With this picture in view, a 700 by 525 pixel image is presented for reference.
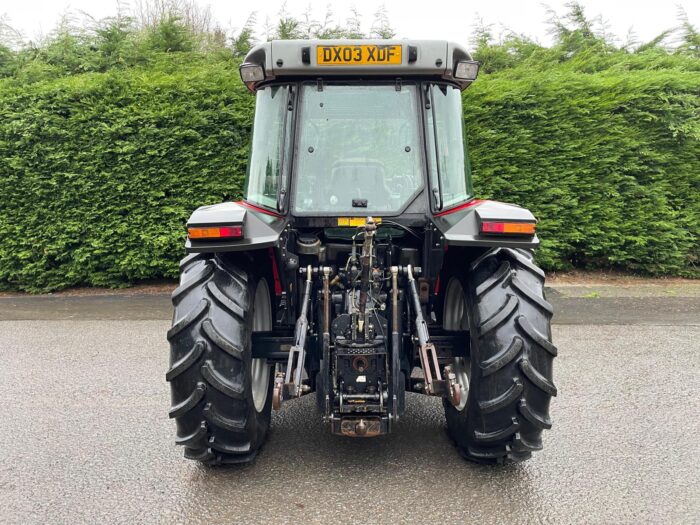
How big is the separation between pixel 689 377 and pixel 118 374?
Result: 4.65m

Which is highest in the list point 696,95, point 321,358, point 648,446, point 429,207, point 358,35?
point 358,35

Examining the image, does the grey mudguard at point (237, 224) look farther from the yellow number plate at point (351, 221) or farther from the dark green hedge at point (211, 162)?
the dark green hedge at point (211, 162)

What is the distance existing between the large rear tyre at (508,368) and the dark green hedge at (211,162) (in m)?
5.44

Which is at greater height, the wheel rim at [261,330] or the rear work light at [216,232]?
the rear work light at [216,232]

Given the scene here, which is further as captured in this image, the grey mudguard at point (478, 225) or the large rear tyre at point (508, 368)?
the grey mudguard at point (478, 225)

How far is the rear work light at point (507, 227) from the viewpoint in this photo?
3004 millimetres

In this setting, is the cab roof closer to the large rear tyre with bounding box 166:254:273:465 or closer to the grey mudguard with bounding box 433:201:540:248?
the grey mudguard with bounding box 433:201:540:248

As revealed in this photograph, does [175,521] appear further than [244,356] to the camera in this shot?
No

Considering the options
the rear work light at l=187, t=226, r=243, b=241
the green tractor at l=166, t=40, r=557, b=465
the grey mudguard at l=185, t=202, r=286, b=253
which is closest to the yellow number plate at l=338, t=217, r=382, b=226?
the green tractor at l=166, t=40, r=557, b=465

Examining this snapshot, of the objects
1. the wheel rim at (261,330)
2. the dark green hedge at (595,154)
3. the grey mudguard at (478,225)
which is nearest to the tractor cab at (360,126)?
the grey mudguard at (478,225)

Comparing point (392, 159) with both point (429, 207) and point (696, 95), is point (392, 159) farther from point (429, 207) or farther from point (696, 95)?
point (696, 95)

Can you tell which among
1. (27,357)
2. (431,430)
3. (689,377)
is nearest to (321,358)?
(431,430)

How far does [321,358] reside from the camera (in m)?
3.16

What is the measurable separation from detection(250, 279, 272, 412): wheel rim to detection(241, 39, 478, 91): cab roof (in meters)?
1.23
